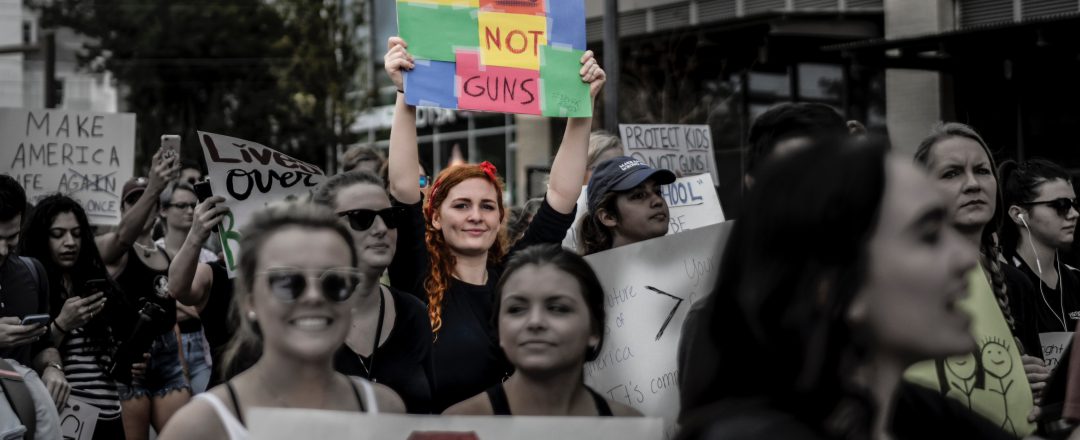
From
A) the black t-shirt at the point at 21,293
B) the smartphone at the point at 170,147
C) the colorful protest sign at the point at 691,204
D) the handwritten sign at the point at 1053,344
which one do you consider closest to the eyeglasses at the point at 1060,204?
the handwritten sign at the point at 1053,344

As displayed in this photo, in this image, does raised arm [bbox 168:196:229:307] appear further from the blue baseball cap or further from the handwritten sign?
the handwritten sign

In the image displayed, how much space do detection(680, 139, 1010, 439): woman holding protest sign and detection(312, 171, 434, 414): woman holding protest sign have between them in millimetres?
1902

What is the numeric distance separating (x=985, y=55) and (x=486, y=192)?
11.9 meters

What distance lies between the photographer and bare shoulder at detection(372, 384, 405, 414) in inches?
123

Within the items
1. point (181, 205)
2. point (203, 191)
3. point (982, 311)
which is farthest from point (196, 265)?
point (982, 311)

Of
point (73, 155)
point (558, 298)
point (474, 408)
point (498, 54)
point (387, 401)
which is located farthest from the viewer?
point (73, 155)

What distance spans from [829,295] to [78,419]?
517 cm

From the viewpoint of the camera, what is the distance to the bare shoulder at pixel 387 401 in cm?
312

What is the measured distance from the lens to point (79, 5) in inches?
1582

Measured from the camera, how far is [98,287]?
21.6 ft

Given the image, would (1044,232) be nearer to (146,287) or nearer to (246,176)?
(246,176)

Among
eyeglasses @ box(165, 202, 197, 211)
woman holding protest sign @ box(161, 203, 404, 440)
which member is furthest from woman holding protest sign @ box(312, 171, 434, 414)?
eyeglasses @ box(165, 202, 197, 211)

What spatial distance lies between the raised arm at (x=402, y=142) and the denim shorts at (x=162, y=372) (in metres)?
2.89

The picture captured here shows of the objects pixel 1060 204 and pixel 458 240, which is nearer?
pixel 458 240
